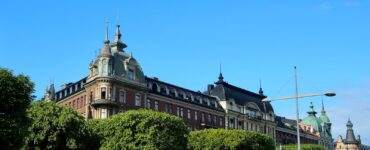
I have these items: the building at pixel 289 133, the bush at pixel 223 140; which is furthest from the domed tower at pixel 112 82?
the building at pixel 289 133

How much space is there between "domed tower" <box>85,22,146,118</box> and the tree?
181ft

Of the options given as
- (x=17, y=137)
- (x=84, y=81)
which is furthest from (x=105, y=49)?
(x=17, y=137)

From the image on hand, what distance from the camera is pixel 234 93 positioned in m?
153

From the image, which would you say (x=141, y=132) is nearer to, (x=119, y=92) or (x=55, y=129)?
(x=55, y=129)

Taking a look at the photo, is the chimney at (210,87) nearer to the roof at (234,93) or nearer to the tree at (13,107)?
the roof at (234,93)

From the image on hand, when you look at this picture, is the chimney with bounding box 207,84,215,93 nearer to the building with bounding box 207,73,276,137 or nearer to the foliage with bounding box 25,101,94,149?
the building with bounding box 207,73,276,137

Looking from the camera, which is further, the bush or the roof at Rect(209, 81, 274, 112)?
the roof at Rect(209, 81, 274, 112)

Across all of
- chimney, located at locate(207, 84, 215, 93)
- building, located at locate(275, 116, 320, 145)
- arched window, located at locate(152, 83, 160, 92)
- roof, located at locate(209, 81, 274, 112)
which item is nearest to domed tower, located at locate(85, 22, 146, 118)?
arched window, located at locate(152, 83, 160, 92)

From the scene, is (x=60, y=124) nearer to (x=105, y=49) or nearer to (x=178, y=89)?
(x=105, y=49)

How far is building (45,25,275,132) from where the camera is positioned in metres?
119

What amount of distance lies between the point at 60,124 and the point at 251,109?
84880 millimetres

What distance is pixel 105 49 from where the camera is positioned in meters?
122

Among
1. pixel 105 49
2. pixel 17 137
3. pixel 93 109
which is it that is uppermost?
pixel 105 49

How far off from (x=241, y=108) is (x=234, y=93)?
146 inches
